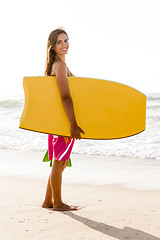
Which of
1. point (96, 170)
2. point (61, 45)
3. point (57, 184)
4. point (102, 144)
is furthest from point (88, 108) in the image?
point (102, 144)

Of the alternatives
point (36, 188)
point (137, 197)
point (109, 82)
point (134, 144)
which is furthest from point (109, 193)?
point (134, 144)

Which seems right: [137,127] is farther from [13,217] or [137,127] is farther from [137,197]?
[13,217]

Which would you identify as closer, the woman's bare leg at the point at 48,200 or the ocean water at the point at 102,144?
the woman's bare leg at the point at 48,200

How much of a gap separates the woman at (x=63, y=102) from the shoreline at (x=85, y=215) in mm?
181

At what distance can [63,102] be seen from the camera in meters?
2.51

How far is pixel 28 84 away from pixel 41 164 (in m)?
2.45

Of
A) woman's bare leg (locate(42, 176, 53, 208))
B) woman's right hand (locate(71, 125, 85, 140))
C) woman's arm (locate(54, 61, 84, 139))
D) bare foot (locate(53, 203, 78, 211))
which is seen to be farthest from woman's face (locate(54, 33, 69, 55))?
bare foot (locate(53, 203, 78, 211))

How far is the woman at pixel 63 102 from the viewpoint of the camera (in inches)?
98.5

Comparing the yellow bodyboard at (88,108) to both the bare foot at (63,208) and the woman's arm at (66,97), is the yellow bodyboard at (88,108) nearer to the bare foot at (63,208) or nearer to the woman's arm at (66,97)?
the woman's arm at (66,97)

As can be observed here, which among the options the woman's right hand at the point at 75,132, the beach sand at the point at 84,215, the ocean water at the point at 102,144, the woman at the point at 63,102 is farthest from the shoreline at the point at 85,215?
the ocean water at the point at 102,144

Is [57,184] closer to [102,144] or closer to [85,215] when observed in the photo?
[85,215]

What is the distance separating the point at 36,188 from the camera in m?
3.55

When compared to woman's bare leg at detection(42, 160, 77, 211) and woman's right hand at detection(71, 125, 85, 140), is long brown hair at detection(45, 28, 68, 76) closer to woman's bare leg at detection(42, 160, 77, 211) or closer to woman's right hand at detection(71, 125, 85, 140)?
woman's right hand at detection(71, 125, 85, 140)

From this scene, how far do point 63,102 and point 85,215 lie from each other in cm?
84
